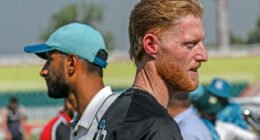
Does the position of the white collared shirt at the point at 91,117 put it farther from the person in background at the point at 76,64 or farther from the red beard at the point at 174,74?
the red beard at the point at 174,74

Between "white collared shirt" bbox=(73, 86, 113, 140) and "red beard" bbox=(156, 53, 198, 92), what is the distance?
0.57 m

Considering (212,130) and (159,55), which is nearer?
(159,55)

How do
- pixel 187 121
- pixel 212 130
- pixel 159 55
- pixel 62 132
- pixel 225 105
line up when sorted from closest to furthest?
pixel 159 55
pixel 187 121
pixel 62 132
pixel 212 130
pixel 225 105

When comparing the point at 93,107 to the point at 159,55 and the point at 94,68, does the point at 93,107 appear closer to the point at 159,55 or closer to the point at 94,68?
the point at 94,68

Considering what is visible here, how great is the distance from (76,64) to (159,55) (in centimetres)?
139

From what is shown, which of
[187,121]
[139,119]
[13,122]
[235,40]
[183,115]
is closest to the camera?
[139,119]

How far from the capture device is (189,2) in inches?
134

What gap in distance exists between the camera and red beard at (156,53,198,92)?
335 cm

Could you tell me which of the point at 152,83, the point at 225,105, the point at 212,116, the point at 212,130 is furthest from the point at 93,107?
the point at 225,105

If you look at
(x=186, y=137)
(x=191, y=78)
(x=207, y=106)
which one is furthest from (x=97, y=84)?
(x=207, y=106)

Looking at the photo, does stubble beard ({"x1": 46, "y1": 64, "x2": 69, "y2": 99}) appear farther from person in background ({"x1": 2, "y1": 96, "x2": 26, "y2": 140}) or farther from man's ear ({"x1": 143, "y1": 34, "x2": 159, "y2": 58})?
person in background ({"x1": 2, "y1": 96, "x2": 26, "y2": 140})

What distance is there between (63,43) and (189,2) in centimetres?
142

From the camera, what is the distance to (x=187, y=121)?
5707mm

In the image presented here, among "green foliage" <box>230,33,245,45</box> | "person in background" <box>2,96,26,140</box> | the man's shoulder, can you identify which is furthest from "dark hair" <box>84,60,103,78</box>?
"green foliage" <box>230,33,245,45</box>
